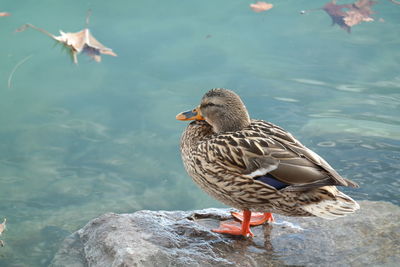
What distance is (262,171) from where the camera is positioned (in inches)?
134


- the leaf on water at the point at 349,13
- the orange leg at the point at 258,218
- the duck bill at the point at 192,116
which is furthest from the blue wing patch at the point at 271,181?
the leaf on water at the point at 349,13

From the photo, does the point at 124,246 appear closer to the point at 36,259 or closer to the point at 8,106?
the point at 36,259

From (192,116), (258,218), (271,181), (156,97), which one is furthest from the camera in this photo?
(156,97)

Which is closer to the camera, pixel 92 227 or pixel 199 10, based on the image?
pixel 92 227

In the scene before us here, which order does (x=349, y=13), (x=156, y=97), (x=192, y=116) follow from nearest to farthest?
(x=192, y=116), (x=156, y=97), (x=349, y=13)

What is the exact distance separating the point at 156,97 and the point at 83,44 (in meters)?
1.16

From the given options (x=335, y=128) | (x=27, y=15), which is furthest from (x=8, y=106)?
(x=335, y=128)

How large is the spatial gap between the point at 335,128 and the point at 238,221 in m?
2.44

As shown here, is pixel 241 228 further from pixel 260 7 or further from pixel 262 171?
pixel 260 7

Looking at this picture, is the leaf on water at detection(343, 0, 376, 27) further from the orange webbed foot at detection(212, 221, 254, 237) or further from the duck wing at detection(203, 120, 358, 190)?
the orange webbed foot at detection(212, 221, 254, 237)

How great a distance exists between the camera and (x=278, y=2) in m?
8.89

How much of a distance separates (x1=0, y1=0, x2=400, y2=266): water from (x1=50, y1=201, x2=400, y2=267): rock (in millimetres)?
869

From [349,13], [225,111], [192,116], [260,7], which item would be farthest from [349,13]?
[225,111]

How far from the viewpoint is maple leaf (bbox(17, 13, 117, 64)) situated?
6602mm
